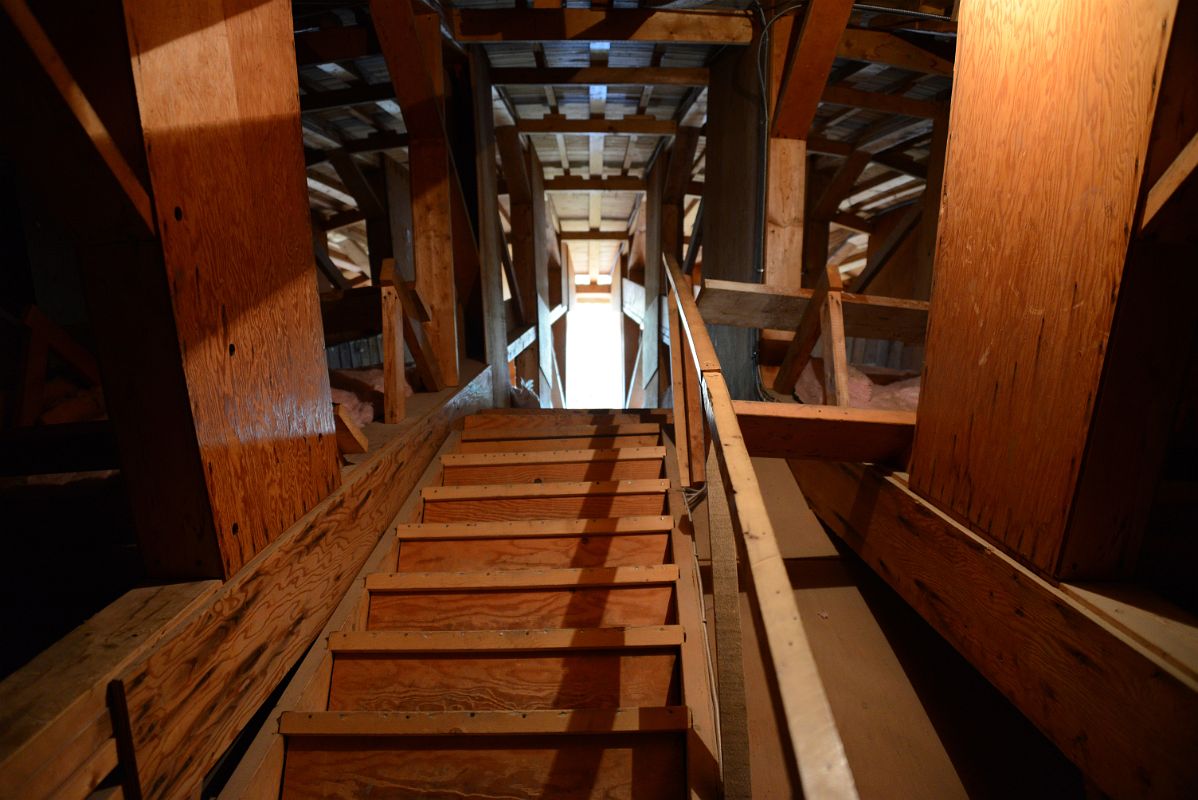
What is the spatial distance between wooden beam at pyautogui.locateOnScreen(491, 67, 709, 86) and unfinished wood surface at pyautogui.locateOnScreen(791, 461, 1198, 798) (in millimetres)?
4628

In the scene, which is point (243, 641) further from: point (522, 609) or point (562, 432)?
point (562, 432)

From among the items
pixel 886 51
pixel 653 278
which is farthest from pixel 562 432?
pixel 653 278

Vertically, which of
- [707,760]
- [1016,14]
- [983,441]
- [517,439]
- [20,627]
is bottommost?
[707,760]

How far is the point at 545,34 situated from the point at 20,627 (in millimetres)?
4798

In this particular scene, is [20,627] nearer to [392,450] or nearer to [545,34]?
[392,450]

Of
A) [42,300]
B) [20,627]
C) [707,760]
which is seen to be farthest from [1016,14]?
[42,300]

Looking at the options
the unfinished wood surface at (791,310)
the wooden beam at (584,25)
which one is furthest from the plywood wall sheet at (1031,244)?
the wooden beam at (584,25)

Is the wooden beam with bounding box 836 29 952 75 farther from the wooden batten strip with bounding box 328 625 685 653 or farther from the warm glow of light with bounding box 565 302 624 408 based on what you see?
the warm glow of light with bounding box 565 302 624 408

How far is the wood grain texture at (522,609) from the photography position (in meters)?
2.00

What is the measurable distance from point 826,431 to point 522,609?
4.66 ft

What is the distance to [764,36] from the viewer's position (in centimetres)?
383

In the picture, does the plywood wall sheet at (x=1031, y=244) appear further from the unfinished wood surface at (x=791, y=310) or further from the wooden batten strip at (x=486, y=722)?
the unfinished wood surface at (x=791, y=310)

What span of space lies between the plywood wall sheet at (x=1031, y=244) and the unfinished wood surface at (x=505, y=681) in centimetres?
121

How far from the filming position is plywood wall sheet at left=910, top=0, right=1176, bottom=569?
1.17 metres
